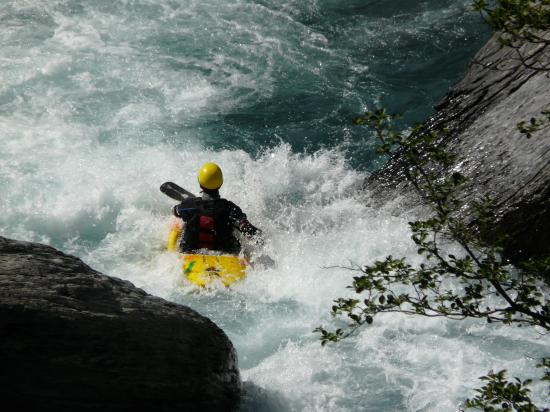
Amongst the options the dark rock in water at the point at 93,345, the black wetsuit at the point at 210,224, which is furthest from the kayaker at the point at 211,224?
the dark rock in water at the point at 93,345

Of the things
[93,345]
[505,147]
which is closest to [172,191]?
[505,147]

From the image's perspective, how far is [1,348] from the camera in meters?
3.71

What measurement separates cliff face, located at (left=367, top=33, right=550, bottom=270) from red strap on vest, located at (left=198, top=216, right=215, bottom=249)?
2.40 m

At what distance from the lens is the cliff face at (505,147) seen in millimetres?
6934

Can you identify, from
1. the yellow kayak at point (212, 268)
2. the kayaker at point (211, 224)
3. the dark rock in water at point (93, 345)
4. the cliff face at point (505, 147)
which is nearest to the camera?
the dark rock in water at point (93, 345)

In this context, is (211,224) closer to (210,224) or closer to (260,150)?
(210,224)

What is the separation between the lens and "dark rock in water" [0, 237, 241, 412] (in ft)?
12.5

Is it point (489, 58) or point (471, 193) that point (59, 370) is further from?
point (489, 58)

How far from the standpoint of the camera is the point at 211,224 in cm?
779

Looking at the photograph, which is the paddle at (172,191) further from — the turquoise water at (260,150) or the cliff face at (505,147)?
the cliff face at (505,147)

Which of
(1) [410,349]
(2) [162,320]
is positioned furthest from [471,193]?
(2) [162,320]

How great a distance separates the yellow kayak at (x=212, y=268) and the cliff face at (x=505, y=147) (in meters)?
2.36

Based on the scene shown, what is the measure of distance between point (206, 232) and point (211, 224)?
0.12 m

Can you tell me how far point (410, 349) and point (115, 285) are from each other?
317 cm
